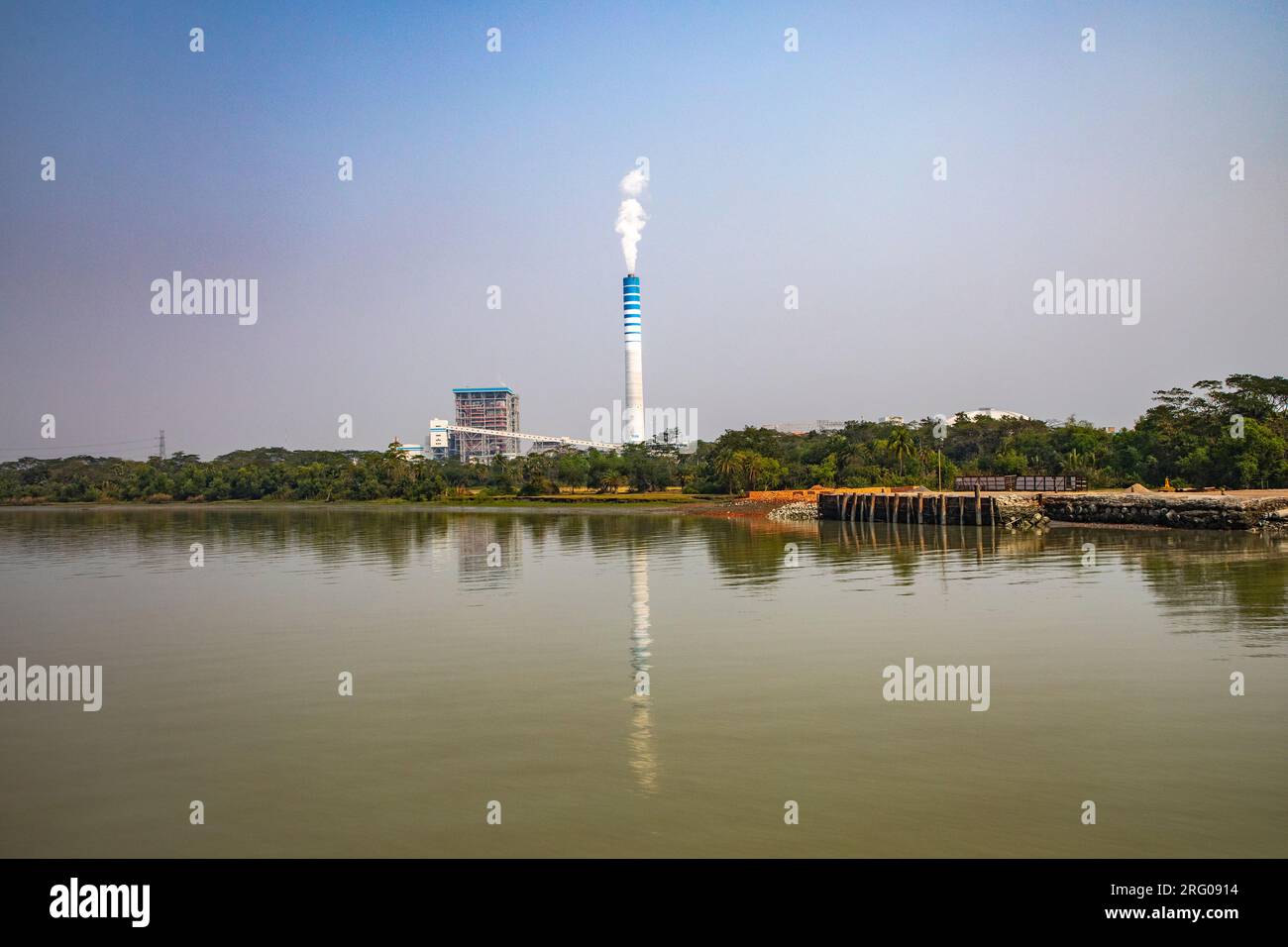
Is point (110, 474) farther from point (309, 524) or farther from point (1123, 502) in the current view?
point (1123, 502)

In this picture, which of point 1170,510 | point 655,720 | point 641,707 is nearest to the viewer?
point 655,720

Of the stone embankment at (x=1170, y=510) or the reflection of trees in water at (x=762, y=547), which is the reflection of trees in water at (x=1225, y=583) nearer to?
the reflection of trees in water at (x=762, y=547)

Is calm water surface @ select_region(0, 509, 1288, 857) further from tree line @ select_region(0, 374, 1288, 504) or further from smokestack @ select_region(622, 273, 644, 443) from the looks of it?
smokestack @ select_region(622, 273, 644, 443)

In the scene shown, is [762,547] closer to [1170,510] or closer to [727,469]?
[1170,510]

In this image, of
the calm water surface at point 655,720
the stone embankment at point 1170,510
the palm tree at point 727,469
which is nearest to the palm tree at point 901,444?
the palm tree at point 727,469

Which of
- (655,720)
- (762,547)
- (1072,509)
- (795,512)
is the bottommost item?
(655,720)

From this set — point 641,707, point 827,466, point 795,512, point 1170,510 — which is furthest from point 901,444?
point 641,707

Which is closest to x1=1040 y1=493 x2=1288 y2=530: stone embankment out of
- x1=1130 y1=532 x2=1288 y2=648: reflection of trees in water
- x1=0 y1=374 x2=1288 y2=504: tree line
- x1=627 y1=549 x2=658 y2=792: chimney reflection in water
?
x1=1130 y1=532 x2=1288 y2=648: reflection of trees in water

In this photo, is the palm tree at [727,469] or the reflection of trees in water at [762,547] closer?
the reflection of trees in water at [762,547]
